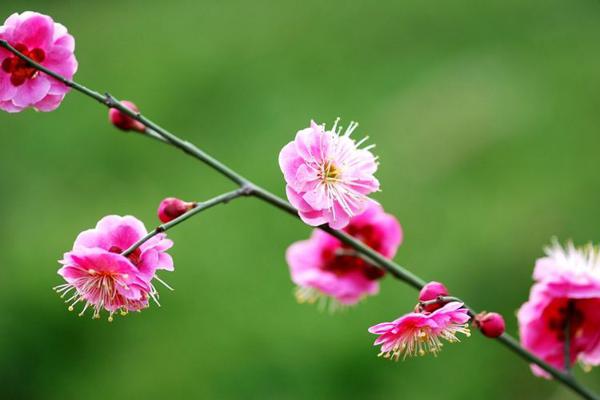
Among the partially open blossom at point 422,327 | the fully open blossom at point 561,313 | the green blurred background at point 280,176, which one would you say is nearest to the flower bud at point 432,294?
the partially open blossom at point 422,327

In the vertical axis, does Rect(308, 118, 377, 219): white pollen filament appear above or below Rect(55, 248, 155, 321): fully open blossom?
above

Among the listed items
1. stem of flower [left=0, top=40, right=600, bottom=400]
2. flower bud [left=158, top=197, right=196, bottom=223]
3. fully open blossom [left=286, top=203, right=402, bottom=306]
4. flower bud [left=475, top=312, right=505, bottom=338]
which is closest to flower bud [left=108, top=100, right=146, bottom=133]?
stem of flower [left=0, top=40, right=600, bottom=400]

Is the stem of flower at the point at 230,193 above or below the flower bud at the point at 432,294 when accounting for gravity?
above

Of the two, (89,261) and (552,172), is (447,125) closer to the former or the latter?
(552,172)

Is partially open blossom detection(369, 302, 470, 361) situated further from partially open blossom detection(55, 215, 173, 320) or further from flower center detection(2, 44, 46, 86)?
flower center detection(2, 44, 46, 86)

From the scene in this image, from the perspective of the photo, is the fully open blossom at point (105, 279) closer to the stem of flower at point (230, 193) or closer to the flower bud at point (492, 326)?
the stem of flower at point (230, 193)

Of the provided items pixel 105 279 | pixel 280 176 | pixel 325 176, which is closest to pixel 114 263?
pixel 105 279
